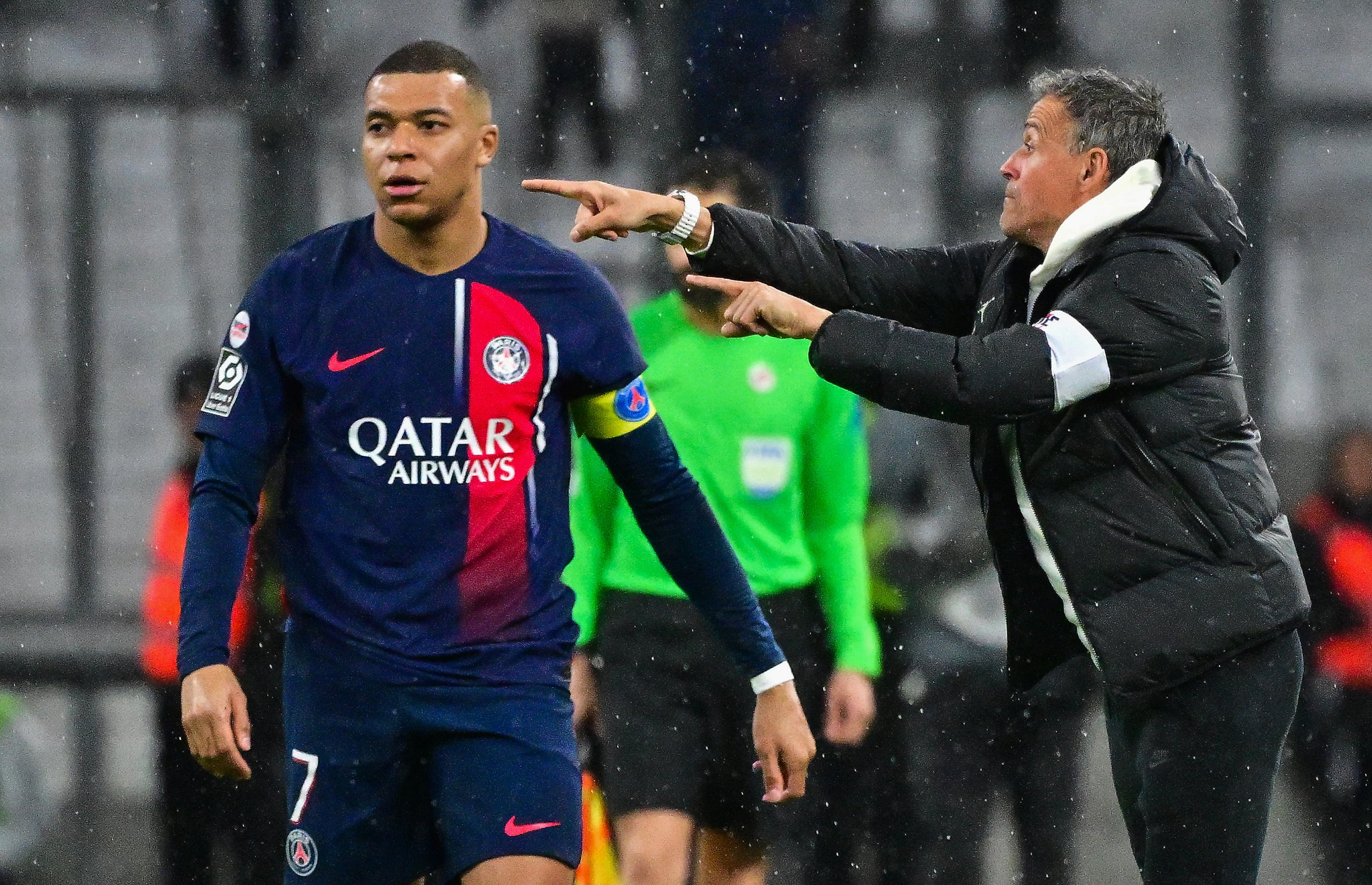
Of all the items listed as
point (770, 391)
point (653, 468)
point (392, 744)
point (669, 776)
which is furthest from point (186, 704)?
point (770, 391)

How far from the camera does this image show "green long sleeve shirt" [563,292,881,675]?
4078 millimetres

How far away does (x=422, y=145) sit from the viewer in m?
2.83

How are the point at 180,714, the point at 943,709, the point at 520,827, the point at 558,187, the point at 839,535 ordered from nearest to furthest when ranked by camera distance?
1. the point at 520,827
2. the point at 558,187
3. the point at 839,535
4. the point at 180,714
5. the point at 943,709

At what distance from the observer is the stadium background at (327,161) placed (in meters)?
4.67

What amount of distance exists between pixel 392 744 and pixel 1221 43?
10.1ft

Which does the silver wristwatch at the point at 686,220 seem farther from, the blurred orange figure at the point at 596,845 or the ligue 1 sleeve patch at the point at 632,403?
the blurred orange figure at the point at 596,845

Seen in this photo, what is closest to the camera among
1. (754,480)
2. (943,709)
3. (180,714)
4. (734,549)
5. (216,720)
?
(216,720)

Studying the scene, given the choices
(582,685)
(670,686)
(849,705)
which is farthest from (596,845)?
(849,705)

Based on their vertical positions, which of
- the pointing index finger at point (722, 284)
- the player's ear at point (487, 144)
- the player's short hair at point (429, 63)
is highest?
the player's short hair at point (429, 63)

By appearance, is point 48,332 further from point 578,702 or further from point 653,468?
point 653,468

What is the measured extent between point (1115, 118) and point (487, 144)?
1.07m

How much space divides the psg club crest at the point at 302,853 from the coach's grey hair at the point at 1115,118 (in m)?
1.72

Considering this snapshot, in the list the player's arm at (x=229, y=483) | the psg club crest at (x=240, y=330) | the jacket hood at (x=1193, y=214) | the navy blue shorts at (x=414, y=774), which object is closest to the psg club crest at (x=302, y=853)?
the navy blue shorts at (x=414, y=774)

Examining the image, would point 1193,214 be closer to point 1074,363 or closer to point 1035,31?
point 1074,363
